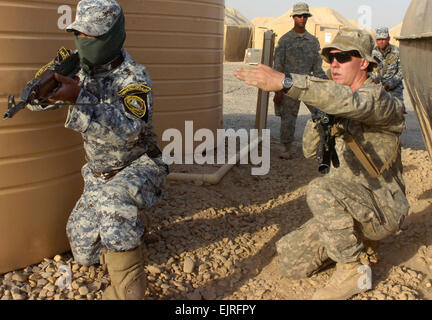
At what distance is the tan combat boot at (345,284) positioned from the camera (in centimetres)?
283

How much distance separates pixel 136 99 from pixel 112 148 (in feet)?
1.28

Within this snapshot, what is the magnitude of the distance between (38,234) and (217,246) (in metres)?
1.28

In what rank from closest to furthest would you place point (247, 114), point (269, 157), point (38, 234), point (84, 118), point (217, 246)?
point (84, 118)
point (38, 234)
point (217, 246)
point (269, 157)
point (247, 114)

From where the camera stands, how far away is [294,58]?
6.01 meters

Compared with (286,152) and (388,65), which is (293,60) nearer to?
(286,152)

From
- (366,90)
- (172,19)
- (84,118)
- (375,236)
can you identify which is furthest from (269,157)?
(84,118)

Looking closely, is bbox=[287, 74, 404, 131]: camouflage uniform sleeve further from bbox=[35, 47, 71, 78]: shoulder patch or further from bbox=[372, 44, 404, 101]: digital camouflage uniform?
bbox=[372, 44, 404, 101]: digital camouflage uniform

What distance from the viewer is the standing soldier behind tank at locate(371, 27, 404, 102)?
6078 mm

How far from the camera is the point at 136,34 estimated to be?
4.72 m

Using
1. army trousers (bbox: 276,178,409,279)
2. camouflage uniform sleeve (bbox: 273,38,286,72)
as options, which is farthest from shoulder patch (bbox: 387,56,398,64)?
army trousers (bbox: 276,178,409,279)

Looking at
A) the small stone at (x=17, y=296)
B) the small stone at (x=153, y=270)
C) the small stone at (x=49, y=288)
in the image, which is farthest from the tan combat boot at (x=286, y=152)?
the small stone at (x=17, y=296)

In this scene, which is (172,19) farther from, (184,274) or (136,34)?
(184,274)

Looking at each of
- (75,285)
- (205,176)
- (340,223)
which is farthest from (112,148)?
(205,176)

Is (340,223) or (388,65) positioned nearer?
(340,223)
